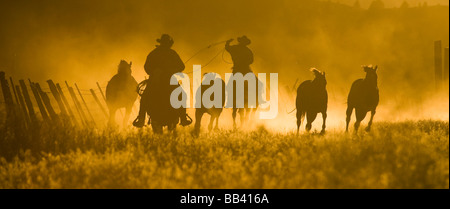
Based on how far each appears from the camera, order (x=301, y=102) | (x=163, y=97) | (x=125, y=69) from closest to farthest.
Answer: (x=163, y=97), (x=301, y=102), (x=125, y=69)

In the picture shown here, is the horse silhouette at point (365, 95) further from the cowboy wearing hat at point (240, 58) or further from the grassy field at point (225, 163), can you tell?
the cowboy wearing hat at point (240, 58)

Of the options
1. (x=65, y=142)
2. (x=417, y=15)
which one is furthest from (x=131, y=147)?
(x=417, y=15)

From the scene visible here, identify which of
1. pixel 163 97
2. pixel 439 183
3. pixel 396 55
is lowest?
pixel 439 183

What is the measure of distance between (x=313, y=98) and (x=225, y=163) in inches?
221

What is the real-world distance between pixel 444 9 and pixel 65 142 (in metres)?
99.9

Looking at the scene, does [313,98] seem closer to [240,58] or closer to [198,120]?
[240,58]

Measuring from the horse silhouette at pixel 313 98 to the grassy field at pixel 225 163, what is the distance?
2.48m

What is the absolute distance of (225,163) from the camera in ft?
26.9

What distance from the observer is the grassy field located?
7.44 metres

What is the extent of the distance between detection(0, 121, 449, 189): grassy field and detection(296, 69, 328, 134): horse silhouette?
97.7 inches

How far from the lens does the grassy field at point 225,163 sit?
24.4 ft

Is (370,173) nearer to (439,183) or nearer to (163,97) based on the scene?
(439,183)

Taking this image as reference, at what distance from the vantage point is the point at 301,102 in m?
13.6

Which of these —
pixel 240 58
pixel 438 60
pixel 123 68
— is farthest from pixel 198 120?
pixel 438 60
